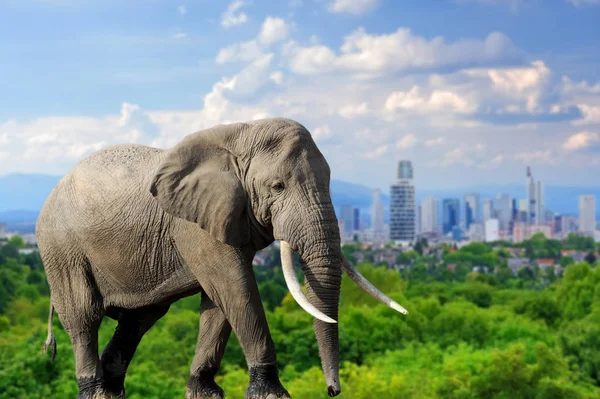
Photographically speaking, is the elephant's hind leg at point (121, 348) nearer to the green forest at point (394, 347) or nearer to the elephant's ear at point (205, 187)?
the elephant's ear at point (205, 187)

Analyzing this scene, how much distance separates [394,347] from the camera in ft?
131

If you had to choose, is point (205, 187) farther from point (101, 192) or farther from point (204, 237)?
point (101, 192)

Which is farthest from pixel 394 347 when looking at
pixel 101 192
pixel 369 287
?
pixel 369 287

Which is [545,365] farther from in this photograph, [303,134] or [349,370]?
[303,134]

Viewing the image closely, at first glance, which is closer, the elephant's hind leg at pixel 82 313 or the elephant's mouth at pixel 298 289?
the elephant's mouth at pixel 298 289

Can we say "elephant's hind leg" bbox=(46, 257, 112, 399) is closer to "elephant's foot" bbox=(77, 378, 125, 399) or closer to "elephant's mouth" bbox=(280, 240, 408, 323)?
"elephant's foot" bbox=(77, 378, 125, 399)

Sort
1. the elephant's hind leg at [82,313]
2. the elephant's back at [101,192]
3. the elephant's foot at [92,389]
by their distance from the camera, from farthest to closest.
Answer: the elephant's foot at [92,389], the elephant's hind leg at [82,313], the elephant's back at [101,192]

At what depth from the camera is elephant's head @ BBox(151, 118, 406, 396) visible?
5219 millimetres

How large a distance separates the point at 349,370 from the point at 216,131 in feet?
88.7

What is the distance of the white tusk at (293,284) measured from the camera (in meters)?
5.10

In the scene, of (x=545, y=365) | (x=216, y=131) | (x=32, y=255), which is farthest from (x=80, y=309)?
(x=32, y=255)

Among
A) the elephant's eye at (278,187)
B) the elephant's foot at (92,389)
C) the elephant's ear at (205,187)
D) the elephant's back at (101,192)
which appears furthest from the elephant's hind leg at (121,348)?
the elephant's eye at (278,187)

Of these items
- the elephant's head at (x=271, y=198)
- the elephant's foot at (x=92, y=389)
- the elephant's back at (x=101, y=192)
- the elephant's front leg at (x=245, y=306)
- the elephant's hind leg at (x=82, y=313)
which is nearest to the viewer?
the elephant's head at (x=271, y=198)

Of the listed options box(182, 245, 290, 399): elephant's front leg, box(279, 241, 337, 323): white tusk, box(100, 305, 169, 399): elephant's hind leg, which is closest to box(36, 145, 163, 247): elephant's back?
box(182, 245, 290, 399): elephant's front leg
